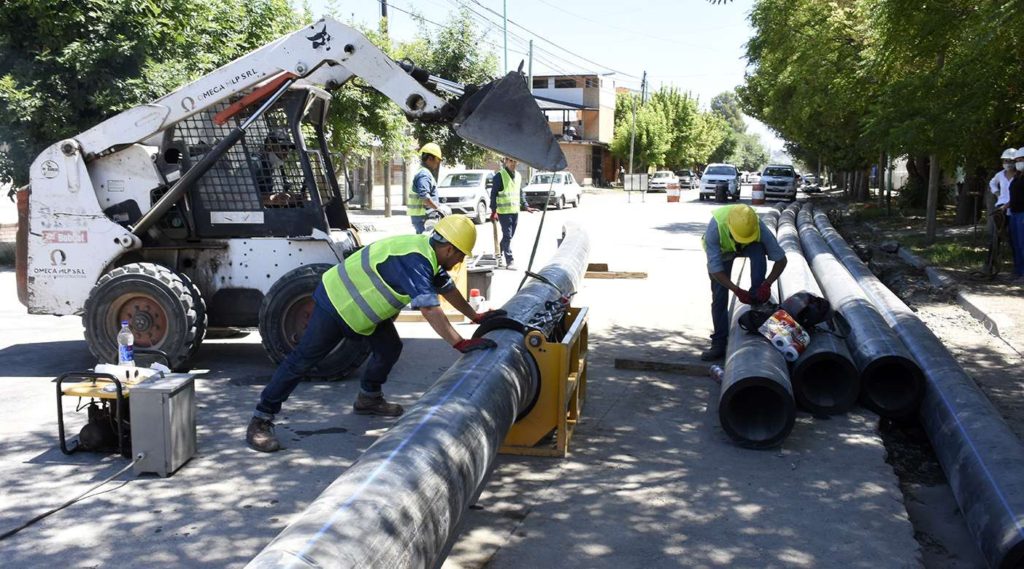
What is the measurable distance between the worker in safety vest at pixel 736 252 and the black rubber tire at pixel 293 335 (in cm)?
300

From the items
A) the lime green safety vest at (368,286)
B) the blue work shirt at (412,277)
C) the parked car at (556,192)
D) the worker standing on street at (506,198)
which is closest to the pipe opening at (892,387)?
the blue work shirt at (412,277)

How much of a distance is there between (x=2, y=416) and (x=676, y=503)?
4730 mm

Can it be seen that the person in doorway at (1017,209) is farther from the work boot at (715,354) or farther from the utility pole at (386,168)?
the utility pole at (386,168)

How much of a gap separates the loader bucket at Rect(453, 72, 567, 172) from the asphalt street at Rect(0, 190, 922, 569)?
2.03m

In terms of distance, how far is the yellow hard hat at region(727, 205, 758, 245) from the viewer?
7570mm

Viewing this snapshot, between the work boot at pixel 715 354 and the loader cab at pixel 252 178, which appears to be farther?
the work boot at pixel 715 354

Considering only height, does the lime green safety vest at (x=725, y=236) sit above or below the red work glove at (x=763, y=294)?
above

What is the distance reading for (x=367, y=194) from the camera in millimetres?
31578

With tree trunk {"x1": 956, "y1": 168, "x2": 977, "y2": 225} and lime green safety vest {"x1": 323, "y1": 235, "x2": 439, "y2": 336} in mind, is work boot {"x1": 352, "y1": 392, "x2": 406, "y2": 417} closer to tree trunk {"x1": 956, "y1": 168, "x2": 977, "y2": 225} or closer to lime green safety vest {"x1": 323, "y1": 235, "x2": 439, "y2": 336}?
lime green safety vest {"x1": 323, "y1": 235, "x2": 439, "y2": 336}

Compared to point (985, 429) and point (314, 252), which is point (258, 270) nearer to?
point (314, 252)

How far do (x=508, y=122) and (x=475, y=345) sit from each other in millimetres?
2349

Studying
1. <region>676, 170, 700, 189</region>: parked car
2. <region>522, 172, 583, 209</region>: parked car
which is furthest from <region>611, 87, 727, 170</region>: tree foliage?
<region>522, 172, 583, 209</region>: parked car

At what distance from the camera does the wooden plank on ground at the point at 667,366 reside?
7.78m

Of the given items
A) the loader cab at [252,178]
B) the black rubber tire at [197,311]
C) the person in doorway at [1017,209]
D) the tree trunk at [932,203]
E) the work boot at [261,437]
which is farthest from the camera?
the tree trunk at [932,203]
